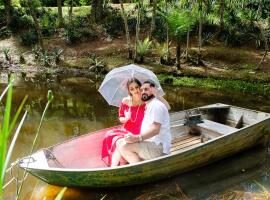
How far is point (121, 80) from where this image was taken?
19.9 feet

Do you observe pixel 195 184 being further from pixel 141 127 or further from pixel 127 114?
pixel 127 114

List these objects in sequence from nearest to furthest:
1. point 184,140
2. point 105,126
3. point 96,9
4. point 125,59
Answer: point 184,140, point 105,126, point 125,59, point 96,9

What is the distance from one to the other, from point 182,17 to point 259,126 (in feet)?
20.6

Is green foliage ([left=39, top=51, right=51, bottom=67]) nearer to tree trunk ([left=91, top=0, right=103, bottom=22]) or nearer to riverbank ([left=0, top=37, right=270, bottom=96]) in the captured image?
riverbank ([left=0, top=37, right=270, bottom=96])

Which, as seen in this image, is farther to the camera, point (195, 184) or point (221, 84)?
point (221, 84)

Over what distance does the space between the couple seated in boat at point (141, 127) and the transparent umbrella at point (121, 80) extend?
0.42 feet

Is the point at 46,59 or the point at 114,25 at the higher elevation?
the point at 114,25

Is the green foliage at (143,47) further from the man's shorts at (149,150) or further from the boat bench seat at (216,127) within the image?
the man's shorts at (149,150)

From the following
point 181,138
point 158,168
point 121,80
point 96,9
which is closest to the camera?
point 158,168

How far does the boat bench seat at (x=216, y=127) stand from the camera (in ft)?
23.1

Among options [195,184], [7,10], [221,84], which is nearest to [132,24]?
[7,10]

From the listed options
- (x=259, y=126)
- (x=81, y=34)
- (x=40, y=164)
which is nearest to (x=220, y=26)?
(x=81, y=34)

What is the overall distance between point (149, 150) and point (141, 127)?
33 cm

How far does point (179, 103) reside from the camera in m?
11.1
